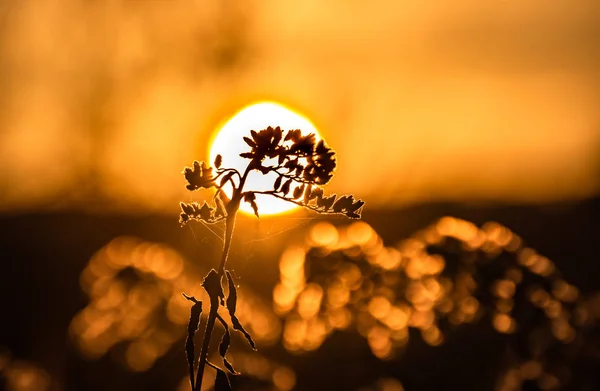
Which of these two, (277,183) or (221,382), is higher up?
(277,183)

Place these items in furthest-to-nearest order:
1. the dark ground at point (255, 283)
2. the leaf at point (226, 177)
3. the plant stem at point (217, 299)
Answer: the dark ground at point (255, 283)
the leaf at point (226, 177)
the plant stem at point (217, 299)

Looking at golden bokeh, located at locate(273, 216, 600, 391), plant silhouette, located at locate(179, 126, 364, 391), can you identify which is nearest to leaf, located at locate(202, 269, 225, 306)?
plant silhouette, located at locate(179, 126, 364, 391)

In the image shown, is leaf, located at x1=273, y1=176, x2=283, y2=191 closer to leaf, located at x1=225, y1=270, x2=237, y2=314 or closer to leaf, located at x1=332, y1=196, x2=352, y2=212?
leaf, located at x1=332, y1=196, x2=352, y2=212

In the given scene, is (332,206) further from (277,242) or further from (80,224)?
(80,224)

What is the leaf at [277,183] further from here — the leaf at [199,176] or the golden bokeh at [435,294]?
the golden bokeh at [435,294]

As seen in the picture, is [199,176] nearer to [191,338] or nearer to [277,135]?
[277,135]

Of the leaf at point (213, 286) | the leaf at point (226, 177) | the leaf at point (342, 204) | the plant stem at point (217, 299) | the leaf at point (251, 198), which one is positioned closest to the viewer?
the plant stem at point (217, 299)

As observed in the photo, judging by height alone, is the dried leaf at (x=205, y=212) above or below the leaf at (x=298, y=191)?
below

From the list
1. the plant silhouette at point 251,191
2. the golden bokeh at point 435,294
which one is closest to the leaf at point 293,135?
the plant silhouette at point 251,191

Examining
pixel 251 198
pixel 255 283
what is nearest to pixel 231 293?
pixel 251 198
